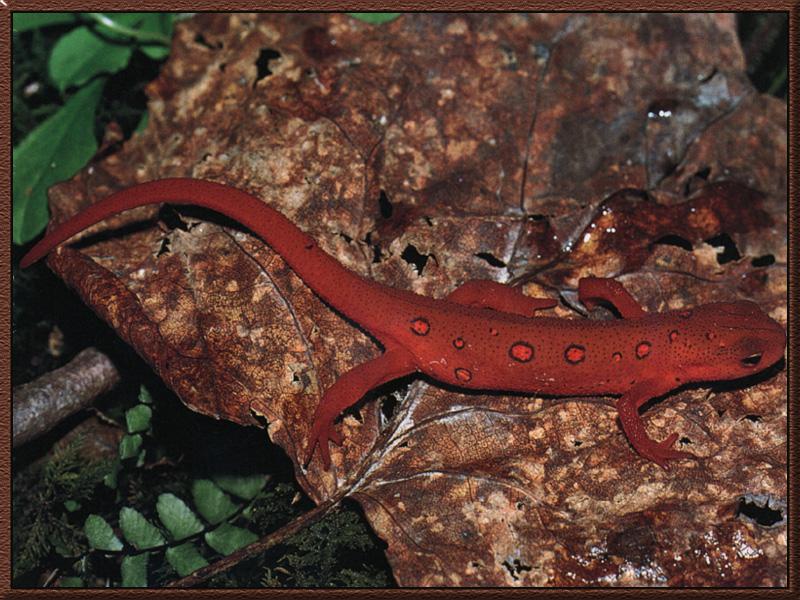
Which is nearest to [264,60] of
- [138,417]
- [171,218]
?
[171,218]

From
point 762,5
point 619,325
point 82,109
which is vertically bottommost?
point 619,325

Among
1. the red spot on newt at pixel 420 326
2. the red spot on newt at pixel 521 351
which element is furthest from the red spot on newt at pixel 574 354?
the red spot on newt at pixel 420 326

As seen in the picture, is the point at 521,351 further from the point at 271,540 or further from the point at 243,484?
the point at 243,484

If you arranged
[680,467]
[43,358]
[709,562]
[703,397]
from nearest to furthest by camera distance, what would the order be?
[709,562] < [680,467] < [703,397] < [43,358]

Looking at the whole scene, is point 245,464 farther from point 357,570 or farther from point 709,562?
point 709,562

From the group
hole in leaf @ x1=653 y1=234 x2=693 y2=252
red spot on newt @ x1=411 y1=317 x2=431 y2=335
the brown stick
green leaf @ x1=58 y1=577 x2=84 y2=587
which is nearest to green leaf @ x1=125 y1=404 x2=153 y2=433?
the brown stick

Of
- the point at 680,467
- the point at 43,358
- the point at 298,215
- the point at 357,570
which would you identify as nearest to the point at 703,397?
the point at 680,467

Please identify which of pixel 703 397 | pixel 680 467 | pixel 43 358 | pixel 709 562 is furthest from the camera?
pixel 43 358
